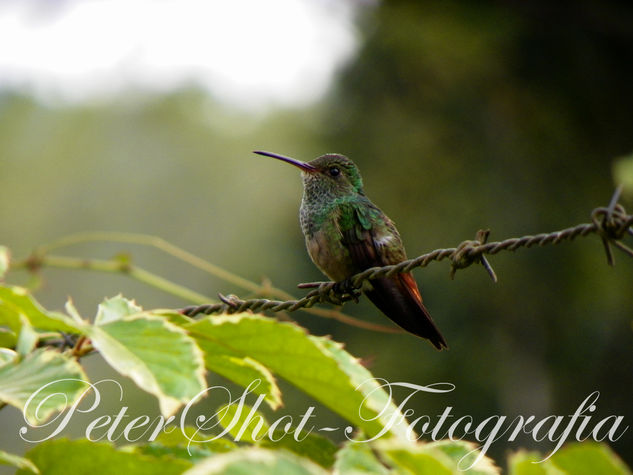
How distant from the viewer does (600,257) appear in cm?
1182

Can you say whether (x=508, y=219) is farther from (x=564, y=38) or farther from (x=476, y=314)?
(x=564, y=38)

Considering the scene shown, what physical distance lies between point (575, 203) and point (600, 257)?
51.8 inches

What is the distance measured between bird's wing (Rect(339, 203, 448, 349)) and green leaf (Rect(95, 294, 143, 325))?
177 cm

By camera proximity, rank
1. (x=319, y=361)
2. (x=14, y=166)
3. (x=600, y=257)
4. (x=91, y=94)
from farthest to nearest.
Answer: (x=91, y=94) < (x=14, y=166) < (x=600, y=257) < (x=319, y=361)

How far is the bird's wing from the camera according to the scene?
118 inches

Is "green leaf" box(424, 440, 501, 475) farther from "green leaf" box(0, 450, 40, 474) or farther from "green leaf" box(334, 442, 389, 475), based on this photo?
"green leaf" box(0, 450, 40, 474)

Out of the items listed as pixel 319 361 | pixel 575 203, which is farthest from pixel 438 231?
pixel 319 361

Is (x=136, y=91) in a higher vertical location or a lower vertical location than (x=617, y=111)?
lower

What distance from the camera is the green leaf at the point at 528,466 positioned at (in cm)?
79

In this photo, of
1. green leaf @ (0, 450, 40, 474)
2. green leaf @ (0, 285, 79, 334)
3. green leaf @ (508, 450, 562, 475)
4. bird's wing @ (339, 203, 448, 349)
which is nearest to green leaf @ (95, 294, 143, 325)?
green leaf @ (0, 285, 79, 334)

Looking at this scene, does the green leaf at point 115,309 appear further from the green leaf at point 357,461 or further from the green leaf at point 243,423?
the green leaf at point 357,461

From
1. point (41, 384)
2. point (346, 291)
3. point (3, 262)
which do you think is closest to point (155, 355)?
point (41, 384)

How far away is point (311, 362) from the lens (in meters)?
1.01

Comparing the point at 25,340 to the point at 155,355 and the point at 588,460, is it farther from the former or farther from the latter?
the point at 588,460
